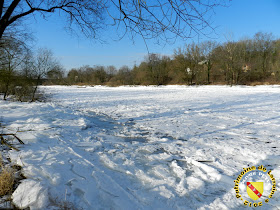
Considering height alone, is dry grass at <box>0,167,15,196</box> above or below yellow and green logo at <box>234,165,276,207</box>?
above

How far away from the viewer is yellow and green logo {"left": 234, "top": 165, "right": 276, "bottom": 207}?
2336 mm

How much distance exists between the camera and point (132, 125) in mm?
6750

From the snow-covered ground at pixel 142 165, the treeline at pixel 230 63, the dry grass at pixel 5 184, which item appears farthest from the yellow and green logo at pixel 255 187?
the treeline at pixel 230 63

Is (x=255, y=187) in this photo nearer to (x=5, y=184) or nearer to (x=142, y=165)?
(x=142, y=165)

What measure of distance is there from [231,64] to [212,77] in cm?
1040

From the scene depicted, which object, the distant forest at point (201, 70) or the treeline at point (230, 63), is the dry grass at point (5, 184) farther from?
the treeline at point (230, 63)

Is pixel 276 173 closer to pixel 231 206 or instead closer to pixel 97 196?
pixel 231 206

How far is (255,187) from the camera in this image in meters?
2.56

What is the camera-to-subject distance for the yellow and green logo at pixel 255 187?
92.0 inches

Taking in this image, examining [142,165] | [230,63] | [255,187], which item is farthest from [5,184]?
[230,63]

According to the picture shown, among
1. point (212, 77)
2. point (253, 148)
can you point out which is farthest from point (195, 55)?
point (253, 148)

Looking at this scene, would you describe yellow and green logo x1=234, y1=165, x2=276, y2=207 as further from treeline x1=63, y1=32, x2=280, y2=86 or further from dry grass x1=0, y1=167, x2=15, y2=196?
treeline x1=63, y1=32, x2=280, y2=86

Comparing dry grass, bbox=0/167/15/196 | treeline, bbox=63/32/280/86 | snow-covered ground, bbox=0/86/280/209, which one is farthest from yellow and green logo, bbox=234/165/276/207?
treeline, bbox=63/32/280/86

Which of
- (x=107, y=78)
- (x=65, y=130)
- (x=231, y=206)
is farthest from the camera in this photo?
(x=107, y=78)
